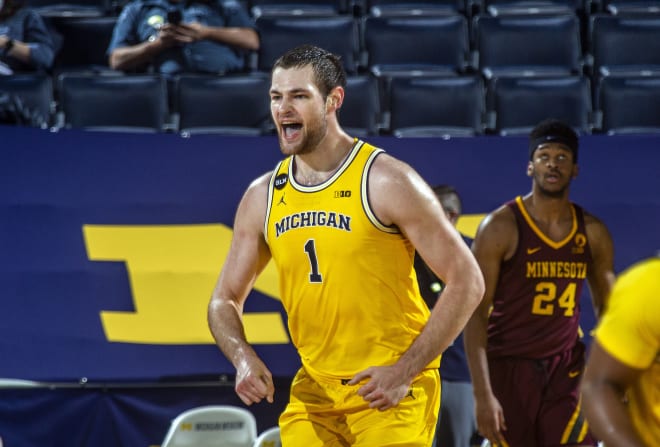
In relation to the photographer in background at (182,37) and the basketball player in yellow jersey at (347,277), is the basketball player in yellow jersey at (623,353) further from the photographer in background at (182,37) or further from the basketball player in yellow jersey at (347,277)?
the photographer in background at (182,37)

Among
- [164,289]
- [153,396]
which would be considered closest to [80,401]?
[153,396]

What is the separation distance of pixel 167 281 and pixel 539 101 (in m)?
3.14

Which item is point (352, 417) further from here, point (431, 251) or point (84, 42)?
point (84, 42)

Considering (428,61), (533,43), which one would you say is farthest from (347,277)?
(533,43)

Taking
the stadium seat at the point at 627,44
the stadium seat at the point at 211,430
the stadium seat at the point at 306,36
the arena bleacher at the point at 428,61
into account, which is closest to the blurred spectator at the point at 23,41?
the arena bleacher at the point at 428,61

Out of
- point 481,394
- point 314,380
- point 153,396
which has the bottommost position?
point 153,396

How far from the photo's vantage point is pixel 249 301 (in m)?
6.17

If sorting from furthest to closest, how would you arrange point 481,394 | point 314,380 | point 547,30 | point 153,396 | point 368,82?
point 547,30
point 368,82
point 153,396
point 481,394
point 314,380

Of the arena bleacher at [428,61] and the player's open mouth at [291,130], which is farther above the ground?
the player's open mouth at [291,130]

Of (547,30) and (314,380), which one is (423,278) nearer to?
(314,380)

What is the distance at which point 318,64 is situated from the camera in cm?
379

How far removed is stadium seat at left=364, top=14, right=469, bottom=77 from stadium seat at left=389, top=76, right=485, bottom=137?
2.57 ft

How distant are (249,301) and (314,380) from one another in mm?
2425

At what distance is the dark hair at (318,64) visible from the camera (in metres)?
3.76
